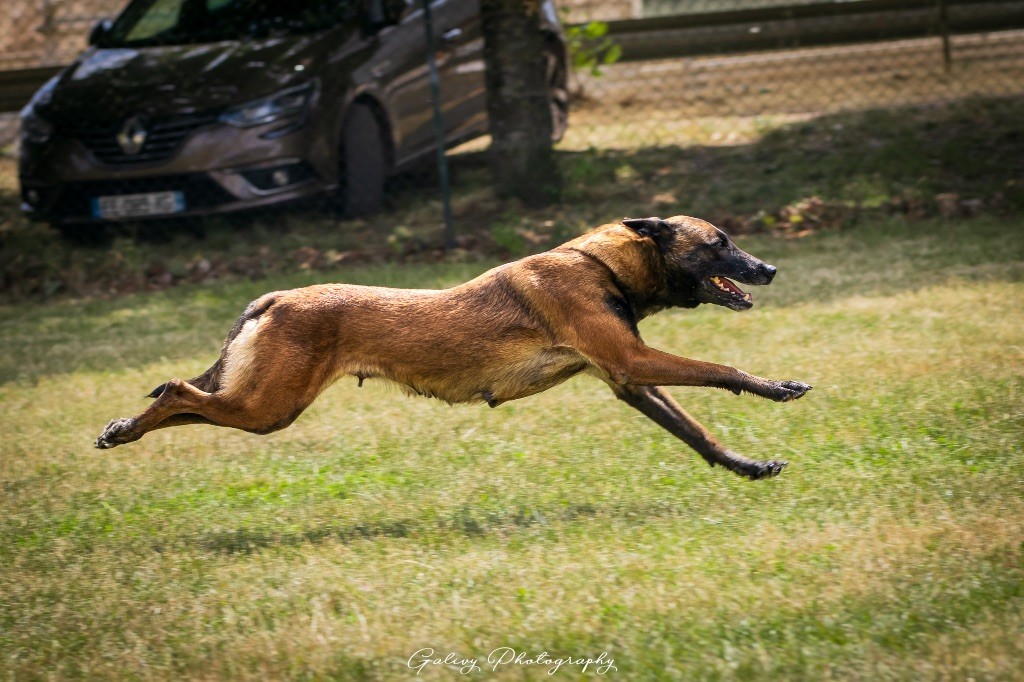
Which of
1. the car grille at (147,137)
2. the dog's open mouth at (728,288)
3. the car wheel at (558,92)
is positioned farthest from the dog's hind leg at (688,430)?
the car wheel at (558,92)

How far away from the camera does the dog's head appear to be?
4617 mm

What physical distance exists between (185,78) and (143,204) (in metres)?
1.07

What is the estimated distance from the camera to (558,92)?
38.3 ft

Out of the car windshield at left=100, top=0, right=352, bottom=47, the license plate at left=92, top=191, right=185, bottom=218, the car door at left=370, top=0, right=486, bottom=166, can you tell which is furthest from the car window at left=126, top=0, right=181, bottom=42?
the car door at left=370, top=0, right=486, bottom=166

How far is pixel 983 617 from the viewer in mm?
3307

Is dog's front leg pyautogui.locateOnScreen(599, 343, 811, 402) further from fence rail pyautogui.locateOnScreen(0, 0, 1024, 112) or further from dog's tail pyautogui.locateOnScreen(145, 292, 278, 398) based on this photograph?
fence rail pyautogui.locateOnScreen(0, 0, 1024, 112)

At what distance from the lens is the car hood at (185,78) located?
942 centimetres

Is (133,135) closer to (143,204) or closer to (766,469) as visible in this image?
(143,204)

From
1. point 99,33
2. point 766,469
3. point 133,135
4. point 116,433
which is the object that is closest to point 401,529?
point 116,433

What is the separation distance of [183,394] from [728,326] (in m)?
3.84

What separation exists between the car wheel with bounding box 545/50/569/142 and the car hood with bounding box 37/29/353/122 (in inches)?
93.1

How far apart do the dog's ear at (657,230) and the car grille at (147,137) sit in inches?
226

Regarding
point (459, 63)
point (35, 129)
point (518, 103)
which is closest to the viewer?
point (35, 129)

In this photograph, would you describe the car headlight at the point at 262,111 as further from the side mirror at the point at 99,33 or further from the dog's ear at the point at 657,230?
the dog's ear at the point at 657,230
